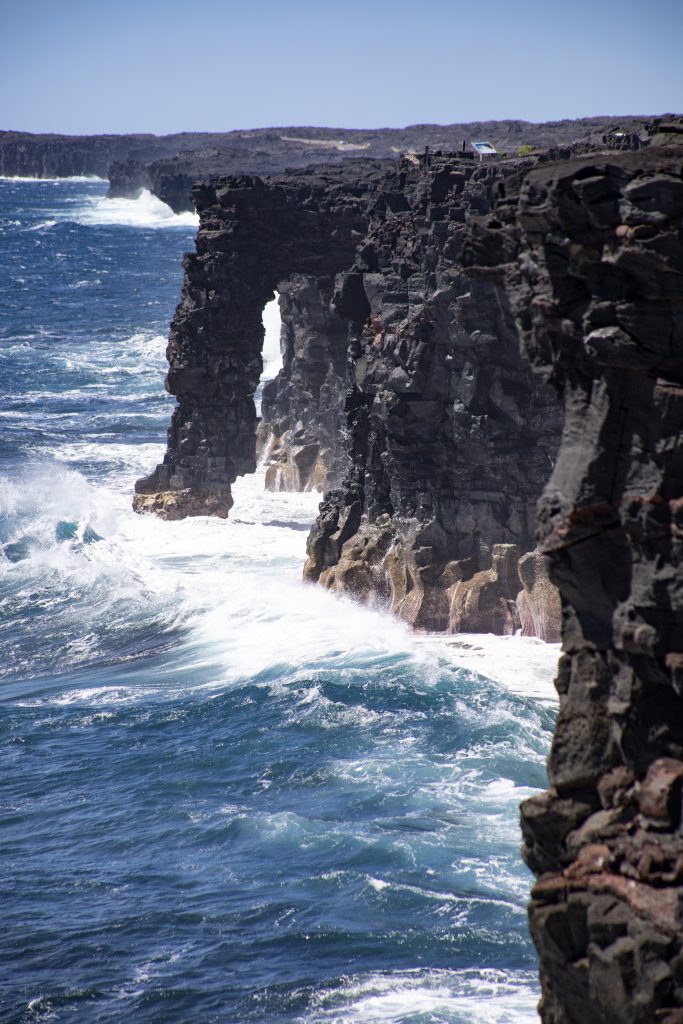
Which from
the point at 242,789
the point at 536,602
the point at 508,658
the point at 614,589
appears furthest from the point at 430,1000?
the point at 536,602

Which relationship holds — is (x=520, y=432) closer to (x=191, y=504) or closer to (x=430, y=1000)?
(x=191, y=504)

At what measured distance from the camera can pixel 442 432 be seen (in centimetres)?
5038

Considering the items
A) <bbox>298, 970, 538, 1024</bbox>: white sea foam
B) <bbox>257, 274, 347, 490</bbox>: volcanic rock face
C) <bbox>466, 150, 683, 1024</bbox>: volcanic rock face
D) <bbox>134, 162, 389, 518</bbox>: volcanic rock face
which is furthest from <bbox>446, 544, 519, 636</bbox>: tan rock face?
<bbox>466, 150, 683, 1024</bbox>: volcanic rock face

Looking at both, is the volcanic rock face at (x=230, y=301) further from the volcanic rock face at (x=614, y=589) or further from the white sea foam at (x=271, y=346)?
the volcanic rock face at (x=614, y=589)

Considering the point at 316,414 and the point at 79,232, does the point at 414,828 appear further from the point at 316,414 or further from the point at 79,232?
the point at 79,232

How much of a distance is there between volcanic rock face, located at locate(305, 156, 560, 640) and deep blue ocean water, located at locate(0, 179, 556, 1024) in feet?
5.96

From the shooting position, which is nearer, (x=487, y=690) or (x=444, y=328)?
(x=487, y=690)

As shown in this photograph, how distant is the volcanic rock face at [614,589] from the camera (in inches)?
643

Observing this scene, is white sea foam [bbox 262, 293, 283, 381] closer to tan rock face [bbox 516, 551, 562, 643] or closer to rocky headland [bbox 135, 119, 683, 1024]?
rocky headland [bbox 135, 119, 683, 1024]

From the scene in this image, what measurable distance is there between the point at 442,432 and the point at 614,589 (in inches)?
1312

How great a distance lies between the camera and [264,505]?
249ft

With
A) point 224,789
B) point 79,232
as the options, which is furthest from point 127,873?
point 79,232

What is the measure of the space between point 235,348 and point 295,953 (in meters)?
44.0

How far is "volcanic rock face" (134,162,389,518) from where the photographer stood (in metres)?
66.8
